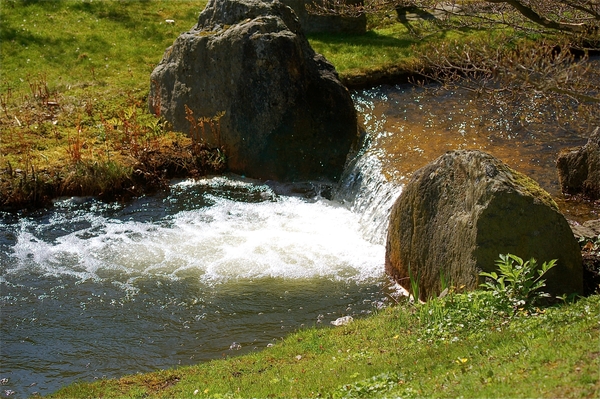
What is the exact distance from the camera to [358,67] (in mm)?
17734

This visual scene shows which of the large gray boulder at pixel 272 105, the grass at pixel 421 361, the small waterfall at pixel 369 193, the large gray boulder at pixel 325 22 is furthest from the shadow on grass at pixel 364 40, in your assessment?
the grass at pixel 421 361

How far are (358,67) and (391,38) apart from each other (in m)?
2.80

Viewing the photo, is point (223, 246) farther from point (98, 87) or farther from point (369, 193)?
point (98, 87)

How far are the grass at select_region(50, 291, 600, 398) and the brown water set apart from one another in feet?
14.2

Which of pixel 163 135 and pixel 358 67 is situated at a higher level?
pixel 358 67

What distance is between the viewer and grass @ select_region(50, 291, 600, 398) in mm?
5512

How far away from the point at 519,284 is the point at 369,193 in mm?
5342

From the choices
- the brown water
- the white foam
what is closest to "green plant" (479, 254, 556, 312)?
the white foam

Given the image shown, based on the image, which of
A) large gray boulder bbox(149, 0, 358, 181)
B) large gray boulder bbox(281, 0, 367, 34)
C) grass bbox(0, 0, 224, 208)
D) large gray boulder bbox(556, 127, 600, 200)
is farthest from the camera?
large gray boulder bbox(281, 0, 367, 34)

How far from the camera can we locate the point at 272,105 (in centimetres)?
1393

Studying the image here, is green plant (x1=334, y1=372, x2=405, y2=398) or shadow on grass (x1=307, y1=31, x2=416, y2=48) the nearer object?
green plant (x1=334, y1=372, x2=405, y2=398)

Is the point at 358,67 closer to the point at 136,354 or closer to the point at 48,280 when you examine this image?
the point at 48,280

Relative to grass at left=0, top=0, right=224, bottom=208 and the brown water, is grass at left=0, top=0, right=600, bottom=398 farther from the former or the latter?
the brown water

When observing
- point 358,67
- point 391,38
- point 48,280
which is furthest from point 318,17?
point 48,280
